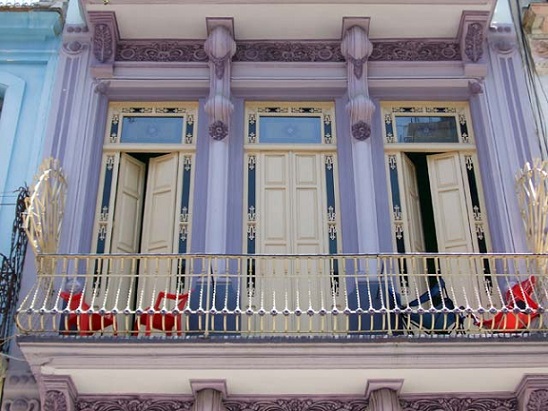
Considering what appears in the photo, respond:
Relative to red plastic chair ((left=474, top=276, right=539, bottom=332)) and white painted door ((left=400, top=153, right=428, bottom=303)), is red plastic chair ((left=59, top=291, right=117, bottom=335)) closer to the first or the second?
white painted door ((left=400, top=153, right=428, bottom=303))

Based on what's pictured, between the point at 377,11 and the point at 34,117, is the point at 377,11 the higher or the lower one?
the higher one

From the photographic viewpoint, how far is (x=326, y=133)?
9.78m

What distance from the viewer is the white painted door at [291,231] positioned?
28.2 feet

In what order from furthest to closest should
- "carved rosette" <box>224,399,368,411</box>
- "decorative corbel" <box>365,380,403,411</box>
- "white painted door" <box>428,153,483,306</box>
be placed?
"white painted door" <box>428,153,483,306</box> < "carved rosette" <box>224,399,368,411</box> < "decorative corbel" <box>365,380,403,411</box>

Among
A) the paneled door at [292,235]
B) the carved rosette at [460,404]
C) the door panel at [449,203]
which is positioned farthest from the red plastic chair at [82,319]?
the door panel at [449,203]

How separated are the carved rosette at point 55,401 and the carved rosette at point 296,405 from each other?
1.35 metres

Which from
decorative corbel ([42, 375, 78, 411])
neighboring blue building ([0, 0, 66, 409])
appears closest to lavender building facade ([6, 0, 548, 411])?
decorative corbel ([42, 375, 78, 411])

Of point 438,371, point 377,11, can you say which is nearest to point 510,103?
point 377,11

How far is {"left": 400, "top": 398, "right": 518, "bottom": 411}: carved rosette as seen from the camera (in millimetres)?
7715

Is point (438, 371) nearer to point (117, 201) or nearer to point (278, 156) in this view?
point (278, 156)

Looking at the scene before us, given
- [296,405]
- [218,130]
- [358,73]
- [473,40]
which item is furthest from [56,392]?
[473,40]

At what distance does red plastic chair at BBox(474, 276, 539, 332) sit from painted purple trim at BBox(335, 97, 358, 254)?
5.11 feet

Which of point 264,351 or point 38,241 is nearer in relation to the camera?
point 264,351

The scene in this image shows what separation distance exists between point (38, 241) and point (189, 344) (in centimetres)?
189
